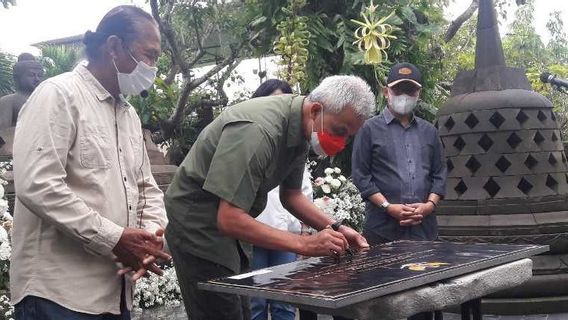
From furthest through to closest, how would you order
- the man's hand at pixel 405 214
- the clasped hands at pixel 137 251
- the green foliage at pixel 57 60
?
the green foliage at pixel 57 60 → the man's hand at pixel 405 214 → the clasped hands at pixel 137 251

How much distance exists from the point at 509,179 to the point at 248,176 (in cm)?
412

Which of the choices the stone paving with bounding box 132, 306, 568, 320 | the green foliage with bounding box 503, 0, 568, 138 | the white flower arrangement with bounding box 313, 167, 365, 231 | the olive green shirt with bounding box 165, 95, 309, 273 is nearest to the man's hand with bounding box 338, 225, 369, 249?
the olive green shirt with bounding box 165, 95, 309, 273

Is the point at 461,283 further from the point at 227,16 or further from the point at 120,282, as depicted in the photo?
the point at 227,16

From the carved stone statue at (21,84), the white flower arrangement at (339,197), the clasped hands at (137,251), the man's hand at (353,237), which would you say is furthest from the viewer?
the white flower arrangement at (339,197)

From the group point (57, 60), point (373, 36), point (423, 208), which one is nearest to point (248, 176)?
point (423, 208)

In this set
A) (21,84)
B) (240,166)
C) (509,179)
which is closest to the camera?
(240,166)

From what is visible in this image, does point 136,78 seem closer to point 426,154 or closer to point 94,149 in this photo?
point 94,149

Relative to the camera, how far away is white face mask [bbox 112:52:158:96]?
8.34ft

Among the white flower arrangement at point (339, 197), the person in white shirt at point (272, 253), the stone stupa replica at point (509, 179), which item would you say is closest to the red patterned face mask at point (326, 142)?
the person in white shirt at point (272, 253)

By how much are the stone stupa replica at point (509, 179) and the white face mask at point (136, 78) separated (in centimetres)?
409

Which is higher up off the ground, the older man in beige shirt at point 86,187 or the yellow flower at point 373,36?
the yellow flower at point 373,36

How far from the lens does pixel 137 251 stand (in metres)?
2.37

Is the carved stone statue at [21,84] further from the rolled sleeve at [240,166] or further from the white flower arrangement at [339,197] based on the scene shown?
the rolled sleeve at [240,166]

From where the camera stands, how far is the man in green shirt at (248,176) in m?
2.64
